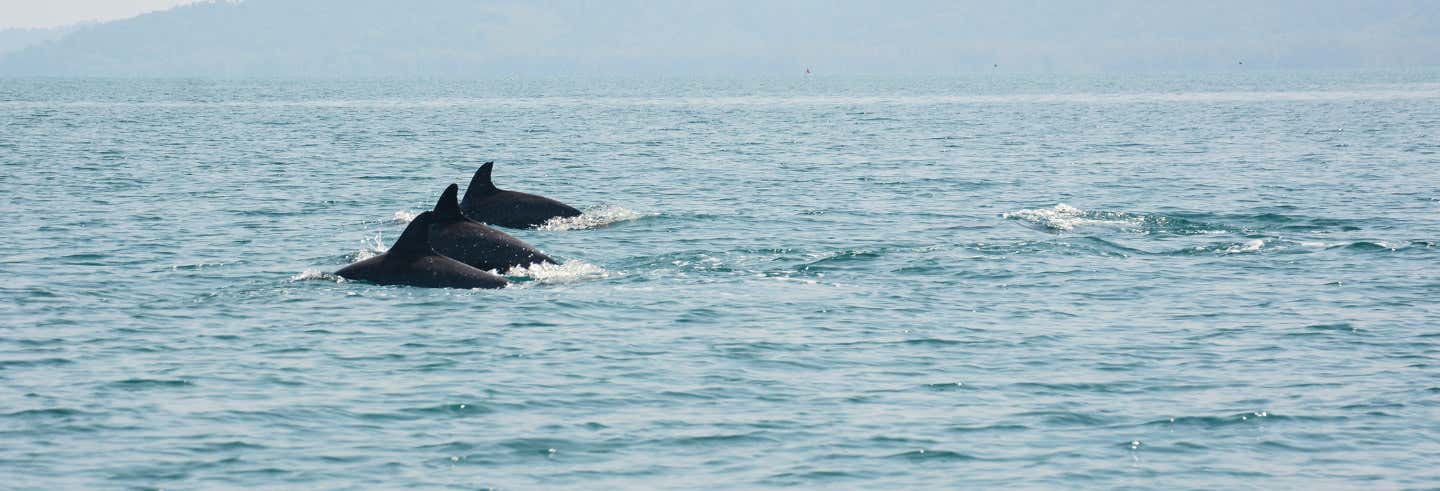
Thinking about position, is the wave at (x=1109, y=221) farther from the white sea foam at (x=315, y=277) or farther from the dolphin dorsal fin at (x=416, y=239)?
the white sea foam at (x=315, y=277)

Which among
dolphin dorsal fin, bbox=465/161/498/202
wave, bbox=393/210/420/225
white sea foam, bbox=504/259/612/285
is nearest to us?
white sea foam, bbox=504/259/612/285

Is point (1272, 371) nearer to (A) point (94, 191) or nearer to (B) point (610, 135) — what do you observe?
(A) point (94, 191)

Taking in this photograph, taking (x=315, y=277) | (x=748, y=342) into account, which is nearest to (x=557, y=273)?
(x=315, y=277)

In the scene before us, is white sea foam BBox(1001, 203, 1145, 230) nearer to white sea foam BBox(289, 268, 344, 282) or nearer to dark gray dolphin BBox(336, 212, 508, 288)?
dark gray dolphin BBox(336, 212, 508, 288)

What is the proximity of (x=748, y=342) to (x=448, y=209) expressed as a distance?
276 inches

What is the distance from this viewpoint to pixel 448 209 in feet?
85.7

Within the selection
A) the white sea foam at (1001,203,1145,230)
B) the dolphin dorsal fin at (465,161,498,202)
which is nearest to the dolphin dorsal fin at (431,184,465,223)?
the dolphin dorsal fin at (465,161,498,202)

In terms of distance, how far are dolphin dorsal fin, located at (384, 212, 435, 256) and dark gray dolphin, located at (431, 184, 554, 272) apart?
3.60 feet

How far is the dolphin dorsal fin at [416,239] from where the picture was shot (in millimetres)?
23484

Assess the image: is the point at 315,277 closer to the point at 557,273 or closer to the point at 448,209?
the point at 448,209

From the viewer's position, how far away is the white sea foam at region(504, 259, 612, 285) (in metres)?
25.4

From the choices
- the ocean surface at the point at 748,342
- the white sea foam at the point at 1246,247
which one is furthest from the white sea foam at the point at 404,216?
the white sea foam at the point at 1246,247

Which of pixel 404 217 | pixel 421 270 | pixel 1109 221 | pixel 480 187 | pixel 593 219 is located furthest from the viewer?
pixel 404 217

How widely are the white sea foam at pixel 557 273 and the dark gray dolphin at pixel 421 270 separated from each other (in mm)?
870
